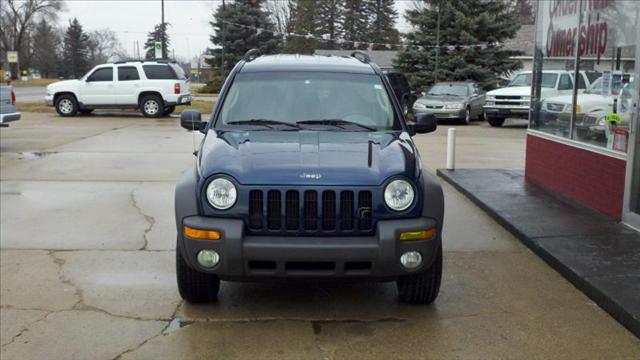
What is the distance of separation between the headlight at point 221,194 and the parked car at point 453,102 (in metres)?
18.5

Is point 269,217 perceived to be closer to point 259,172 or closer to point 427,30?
point 259,172

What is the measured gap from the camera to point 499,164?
12.3m

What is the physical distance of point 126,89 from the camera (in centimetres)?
2236

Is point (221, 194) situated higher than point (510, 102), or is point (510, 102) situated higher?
point (510, 102)

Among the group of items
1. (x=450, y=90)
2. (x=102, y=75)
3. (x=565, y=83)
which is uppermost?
(x=102, y=75)

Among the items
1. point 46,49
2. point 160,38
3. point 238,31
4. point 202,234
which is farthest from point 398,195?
point 46,49

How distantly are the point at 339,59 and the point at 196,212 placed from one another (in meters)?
2.58

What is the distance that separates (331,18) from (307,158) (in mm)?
63319

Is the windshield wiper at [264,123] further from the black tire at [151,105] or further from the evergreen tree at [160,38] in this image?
the evergreen tree at [160,38]

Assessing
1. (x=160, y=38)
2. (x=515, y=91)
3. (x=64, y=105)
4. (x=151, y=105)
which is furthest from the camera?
(x=160, y=38)

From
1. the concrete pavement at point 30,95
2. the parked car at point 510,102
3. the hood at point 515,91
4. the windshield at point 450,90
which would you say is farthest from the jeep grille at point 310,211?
the concrete pavement at point 30,95

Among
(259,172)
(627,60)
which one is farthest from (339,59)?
(627,60)

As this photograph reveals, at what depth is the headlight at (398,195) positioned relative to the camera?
400 cm

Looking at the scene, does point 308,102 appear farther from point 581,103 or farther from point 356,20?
point 356,20
